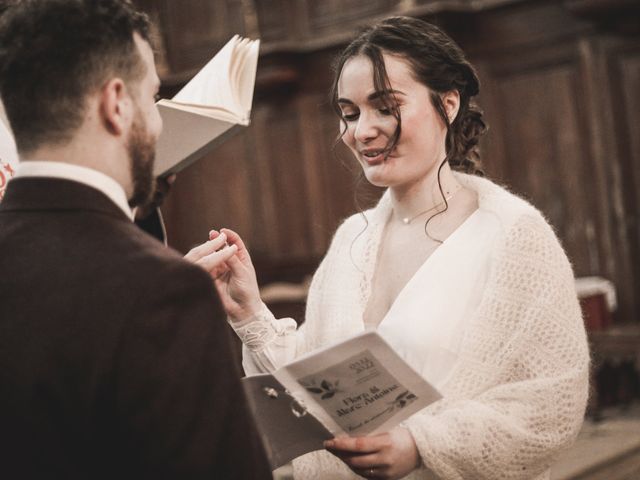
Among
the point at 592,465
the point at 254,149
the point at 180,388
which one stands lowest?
→ the point at 592,465

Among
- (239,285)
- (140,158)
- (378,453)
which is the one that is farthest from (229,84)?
(378,453)

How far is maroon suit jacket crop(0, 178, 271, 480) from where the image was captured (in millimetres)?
1181

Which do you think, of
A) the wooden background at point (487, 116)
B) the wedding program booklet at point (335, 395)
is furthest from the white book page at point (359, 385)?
the wooden background at point (487, 116)

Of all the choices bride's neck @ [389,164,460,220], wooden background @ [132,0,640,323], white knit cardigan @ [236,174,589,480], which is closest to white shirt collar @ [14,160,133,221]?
white knit cardigan @ [236,174,589,480]

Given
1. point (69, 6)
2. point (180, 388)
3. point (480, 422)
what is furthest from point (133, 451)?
point (480, 422)

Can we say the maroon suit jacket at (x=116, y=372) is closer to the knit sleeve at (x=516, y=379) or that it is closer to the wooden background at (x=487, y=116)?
the knit sleeve at (x=516, y=379)

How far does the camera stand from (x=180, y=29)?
25.3 ft

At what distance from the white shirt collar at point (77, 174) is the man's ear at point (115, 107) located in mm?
68

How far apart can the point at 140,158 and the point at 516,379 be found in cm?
100

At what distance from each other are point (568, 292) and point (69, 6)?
1.20 m

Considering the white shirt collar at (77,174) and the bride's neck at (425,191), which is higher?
the white shirt collar at (77,174)

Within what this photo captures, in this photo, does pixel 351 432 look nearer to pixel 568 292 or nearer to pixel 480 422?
pixel 480 422

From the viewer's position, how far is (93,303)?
3.92 ft

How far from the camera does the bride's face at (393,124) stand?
207 cm
